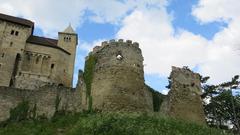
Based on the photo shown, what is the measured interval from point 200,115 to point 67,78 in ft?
95.6

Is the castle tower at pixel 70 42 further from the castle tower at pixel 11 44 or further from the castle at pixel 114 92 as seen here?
the castle at pixel 114 92

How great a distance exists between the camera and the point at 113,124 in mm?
21906

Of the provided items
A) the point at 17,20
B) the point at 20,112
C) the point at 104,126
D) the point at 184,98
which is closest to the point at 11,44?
the point at 17,20

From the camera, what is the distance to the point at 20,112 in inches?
1080

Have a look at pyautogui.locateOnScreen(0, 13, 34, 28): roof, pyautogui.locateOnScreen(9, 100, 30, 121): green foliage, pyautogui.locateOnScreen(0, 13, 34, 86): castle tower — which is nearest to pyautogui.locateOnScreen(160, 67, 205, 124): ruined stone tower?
pyautogui.locateOnScreen(9, 100, 30, 121): green foliage

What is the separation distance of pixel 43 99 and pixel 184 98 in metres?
11.3

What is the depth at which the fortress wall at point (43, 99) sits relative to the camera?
90.5ft

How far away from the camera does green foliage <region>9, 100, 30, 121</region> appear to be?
2717cm

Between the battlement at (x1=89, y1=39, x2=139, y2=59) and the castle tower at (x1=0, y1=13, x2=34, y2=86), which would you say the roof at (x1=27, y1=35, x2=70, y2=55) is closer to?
the castle tower at (x1=0, y1=13, x2=34, y2=86)

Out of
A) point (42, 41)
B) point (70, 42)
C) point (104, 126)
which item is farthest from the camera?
point (70, 42)

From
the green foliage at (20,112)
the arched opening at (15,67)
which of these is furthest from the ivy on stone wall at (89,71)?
the arched opening at (15,67)

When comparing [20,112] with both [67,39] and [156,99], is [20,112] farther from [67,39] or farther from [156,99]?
[67,39]

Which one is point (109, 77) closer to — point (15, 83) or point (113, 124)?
point (113, 124)

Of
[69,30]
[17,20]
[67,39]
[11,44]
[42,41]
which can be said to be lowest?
[11,44]
